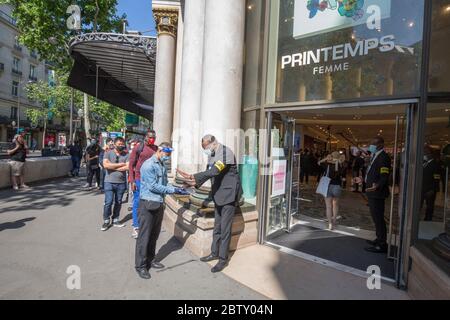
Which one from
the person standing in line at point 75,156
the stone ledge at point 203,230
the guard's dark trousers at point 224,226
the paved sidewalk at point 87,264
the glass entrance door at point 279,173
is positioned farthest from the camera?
the person standing in line at point 75,156

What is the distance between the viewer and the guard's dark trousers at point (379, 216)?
16.7ft

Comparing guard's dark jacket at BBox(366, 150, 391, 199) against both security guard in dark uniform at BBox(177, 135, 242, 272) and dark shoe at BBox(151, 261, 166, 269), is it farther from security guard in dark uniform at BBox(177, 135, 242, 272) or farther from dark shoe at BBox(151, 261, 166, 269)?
dark shoe at BBox(151, 261, 166, 269)

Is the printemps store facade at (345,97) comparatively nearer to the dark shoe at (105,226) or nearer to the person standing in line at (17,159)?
the dark shoe at (105,226)

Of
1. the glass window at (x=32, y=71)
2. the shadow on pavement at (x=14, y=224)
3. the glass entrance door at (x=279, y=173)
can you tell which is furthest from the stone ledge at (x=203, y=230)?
the glass window at (x=32, y=71)

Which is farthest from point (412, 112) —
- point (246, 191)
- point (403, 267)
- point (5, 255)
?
point (5, 255)

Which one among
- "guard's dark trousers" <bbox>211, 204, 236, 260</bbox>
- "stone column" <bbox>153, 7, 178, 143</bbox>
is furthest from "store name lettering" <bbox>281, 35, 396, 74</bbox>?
"stone column" <bbox>153, 7, 178, 143</bbox>

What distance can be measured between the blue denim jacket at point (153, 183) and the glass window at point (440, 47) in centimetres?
362

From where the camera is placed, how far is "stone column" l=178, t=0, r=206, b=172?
7066 mm

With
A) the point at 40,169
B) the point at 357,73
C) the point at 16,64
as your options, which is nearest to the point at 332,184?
the point at 357,73

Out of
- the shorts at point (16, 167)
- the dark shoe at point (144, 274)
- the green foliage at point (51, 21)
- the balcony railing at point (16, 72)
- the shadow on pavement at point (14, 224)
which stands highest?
the balcony railing at point (16, 72)

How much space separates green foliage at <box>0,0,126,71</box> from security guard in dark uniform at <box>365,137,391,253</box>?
20.8m

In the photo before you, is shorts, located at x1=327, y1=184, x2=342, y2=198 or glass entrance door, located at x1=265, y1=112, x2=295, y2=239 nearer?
glass entrance door, located at x1=265, y1=112, x2=295, y2=239

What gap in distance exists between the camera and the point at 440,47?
3822 mm

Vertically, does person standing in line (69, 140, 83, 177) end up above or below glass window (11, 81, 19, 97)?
below
